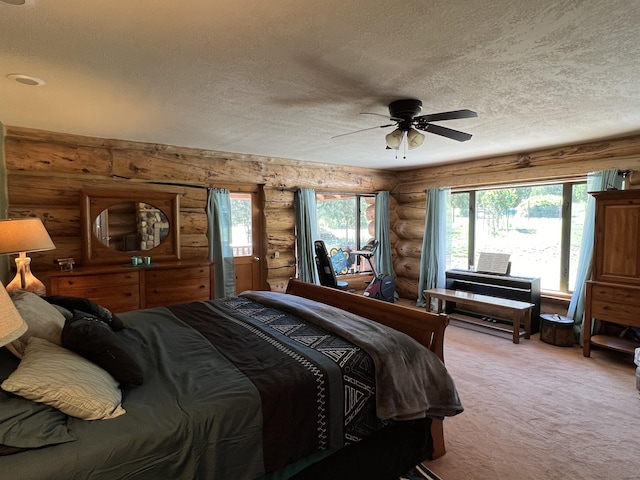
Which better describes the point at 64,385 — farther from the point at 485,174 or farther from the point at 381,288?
the point at 485,174

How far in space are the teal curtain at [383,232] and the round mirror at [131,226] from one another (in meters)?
3.60

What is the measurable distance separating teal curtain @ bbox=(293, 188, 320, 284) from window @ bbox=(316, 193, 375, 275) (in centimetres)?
50

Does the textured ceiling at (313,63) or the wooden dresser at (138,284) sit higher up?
the textured ceiling at (313,63)

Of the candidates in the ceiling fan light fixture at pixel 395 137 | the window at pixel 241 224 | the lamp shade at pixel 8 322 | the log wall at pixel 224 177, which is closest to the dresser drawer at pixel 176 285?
the log wall at pixel 224 177

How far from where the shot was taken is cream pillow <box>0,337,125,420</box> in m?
1.26

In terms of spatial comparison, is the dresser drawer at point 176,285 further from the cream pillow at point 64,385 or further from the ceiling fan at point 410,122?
the ceiling fan at point 410,122

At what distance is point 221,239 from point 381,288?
8.43ft

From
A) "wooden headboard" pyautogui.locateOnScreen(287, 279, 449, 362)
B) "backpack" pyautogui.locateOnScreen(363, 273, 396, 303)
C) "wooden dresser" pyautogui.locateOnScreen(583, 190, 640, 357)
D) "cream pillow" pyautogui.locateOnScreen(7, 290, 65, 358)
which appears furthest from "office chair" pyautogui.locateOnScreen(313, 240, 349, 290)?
"cream pillow" pyautogui.locateOnScreen(7, 290, 65, 358)

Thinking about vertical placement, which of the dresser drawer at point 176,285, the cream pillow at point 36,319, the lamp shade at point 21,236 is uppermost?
the lamp shade at point 21,236

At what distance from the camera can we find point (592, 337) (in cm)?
385

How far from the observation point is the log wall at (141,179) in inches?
141

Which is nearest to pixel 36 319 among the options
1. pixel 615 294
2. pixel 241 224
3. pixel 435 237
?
pixel 241 224

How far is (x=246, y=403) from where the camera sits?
1.47 metres

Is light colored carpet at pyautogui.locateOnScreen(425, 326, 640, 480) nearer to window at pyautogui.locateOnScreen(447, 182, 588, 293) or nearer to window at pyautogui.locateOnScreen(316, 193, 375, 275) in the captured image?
window at pyautogui.locateOnScreen(447, 182, 588, 293)
